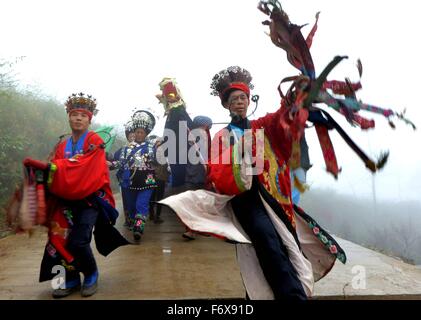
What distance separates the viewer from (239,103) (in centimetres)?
271

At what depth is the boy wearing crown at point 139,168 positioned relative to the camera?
16.3 ft

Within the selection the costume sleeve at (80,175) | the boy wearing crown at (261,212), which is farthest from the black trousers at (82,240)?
the boy wearing crown at (261,212)

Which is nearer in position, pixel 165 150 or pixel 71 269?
pixel 71 269

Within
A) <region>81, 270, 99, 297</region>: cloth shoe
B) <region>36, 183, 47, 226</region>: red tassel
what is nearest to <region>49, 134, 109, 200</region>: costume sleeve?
<region>36, 183, 47, 226</region>: red tassel

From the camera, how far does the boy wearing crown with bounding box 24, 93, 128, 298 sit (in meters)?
2.84

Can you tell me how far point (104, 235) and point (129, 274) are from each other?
450 mm

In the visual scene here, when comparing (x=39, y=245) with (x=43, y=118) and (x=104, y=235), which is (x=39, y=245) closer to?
(x=104, y=235)

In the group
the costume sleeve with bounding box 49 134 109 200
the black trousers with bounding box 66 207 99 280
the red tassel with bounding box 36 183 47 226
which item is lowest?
the black trousers with bounding box 66 207 99 280

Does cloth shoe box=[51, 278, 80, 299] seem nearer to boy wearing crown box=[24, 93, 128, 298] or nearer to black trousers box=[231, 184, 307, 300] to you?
boy wearing crown box=[24, 93, 128, 298]

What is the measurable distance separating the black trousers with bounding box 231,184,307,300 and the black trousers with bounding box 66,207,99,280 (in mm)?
1327

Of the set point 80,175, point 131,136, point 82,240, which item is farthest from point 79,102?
point 131,136

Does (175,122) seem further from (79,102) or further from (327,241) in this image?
(327,241)

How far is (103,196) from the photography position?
316 cm

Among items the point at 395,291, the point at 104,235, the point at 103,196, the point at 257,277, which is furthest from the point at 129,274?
the point at 395,291
